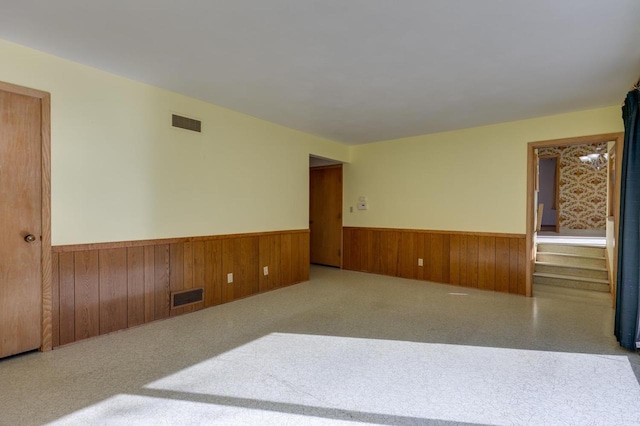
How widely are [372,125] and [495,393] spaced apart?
12.1ft

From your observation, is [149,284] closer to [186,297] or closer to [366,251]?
[186,297]

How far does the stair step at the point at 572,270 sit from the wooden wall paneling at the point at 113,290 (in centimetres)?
578

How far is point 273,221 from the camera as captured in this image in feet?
16.0

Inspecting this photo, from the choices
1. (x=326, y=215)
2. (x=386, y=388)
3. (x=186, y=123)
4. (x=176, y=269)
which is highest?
(x=186, y=123)

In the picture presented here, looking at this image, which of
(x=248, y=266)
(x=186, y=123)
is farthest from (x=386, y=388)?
(x=186, y=123)

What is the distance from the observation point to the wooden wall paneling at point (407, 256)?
219 inches

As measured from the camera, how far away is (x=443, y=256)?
5.26 m

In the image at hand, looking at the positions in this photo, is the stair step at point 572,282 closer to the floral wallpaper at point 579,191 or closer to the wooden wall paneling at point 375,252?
the wooden wall paneling at point 375,252

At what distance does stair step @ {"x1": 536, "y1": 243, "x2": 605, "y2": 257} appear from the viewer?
17.3 feet

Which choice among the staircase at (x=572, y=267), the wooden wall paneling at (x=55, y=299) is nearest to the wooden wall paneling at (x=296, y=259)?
the wooden wall paneling at (x=55, y=299)

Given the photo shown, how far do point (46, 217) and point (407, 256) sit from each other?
478cm

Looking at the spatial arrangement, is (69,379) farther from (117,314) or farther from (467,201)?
(467,201)

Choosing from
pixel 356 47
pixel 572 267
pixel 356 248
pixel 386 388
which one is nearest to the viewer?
pixel 386 388

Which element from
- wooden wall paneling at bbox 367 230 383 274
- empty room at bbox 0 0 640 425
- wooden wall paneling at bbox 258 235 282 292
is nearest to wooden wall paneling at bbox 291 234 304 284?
empty room at bbox 0 0 640 425
